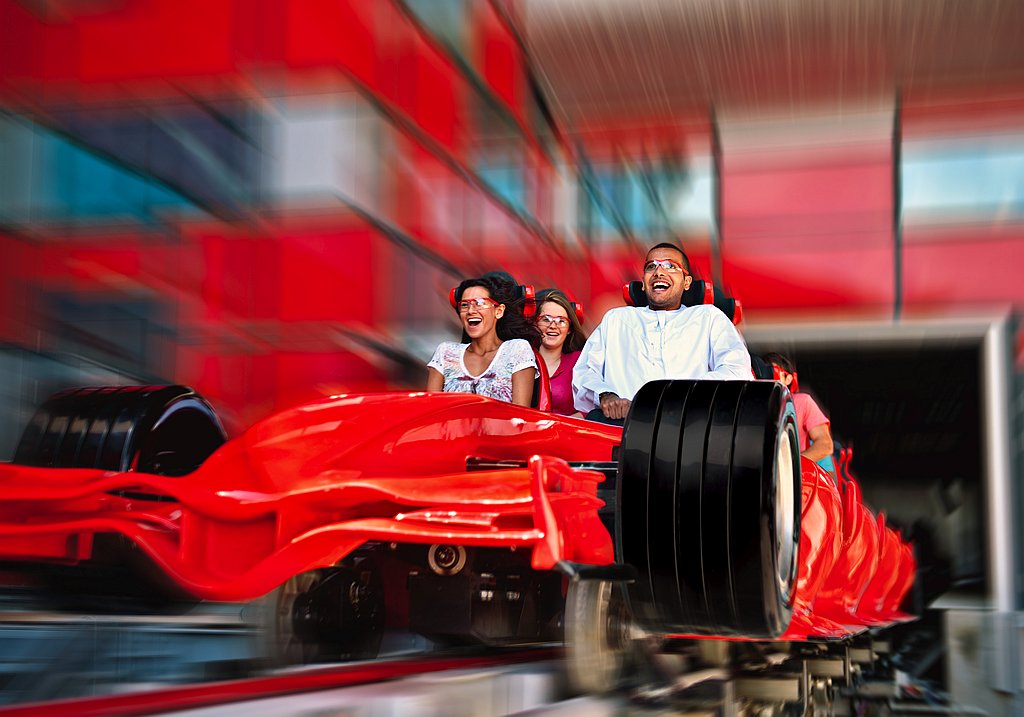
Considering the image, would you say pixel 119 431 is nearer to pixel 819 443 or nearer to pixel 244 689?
pixel 244 689

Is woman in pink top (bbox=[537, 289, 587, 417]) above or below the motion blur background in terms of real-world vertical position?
below

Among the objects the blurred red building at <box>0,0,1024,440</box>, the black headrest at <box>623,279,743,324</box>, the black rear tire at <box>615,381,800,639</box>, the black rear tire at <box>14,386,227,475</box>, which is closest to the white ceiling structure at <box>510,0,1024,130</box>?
the blurred red building at <box>0,0,1024,440</box>

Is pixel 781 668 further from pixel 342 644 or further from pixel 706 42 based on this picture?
pixel 706 42

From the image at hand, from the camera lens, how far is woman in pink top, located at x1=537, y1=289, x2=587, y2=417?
540cm

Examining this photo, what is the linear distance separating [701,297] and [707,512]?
1.63 m

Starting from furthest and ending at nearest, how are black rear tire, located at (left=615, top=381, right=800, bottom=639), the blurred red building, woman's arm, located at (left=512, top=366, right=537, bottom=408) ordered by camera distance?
the blurred red building → woman's arm, located at (left=512, top=366, right=537, bottom=408) → black rear tire, located at (left=615, top=381, right=800, bottom=639)

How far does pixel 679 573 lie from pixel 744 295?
8.66m

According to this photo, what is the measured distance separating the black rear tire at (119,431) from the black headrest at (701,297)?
1681 mm

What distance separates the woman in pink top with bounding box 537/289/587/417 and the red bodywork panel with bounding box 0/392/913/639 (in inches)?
64.6

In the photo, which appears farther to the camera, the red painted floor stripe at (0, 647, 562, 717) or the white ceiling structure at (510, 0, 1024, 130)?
the white ceiling structure at (510, 0, 1024, 130)

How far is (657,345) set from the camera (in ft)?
14.1

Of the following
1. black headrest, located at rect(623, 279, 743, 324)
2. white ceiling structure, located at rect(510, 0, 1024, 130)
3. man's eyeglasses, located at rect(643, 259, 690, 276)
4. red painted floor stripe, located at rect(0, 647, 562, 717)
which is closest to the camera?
red painted floor stripe, located at rect(0, 647, 562, 717)

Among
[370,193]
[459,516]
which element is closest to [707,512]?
[459,516]

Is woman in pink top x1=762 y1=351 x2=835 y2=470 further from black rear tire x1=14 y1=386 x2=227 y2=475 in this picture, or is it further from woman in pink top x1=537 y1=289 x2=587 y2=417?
black rear tire x1=14 y1=386 x2=227 y2=475
